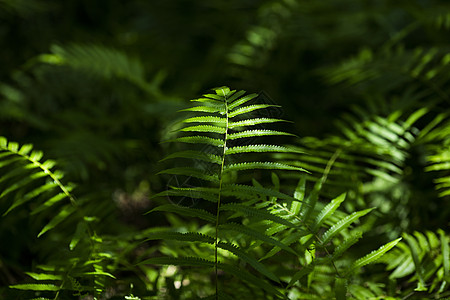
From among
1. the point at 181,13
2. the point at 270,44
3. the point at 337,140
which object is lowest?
the point at 337,140

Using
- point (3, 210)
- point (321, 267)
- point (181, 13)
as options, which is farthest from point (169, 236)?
point (181, 13)

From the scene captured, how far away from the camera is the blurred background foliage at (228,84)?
56.0 inches

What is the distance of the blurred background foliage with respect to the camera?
1.42 metres

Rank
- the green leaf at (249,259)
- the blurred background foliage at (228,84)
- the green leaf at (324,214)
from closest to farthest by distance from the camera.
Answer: the green leaf at (249,259), the green leaf at (324,214), the blurred background foliage at (228,84)

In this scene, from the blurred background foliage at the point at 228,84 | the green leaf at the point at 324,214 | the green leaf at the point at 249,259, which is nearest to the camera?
the green leaf at the point at 249,259

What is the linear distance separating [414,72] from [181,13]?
2.20 metres

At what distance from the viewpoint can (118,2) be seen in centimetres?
341

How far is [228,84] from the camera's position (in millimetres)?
2133

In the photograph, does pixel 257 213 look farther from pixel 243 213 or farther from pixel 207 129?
pixel 207 129

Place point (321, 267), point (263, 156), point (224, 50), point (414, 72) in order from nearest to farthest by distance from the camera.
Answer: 1. point (321, 267)
2. point (414, 72)
3. point (263, 156)
4. point (224, 50)

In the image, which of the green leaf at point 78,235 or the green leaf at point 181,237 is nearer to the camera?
the green leaf at point 181,237

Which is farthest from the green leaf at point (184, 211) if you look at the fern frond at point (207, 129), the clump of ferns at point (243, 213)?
the fern frond at point (207, 129)

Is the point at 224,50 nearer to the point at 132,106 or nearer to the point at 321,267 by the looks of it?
the point at 132,106

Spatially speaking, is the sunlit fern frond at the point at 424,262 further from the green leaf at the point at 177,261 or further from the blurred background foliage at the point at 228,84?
the green leaf at the point at 177,261
